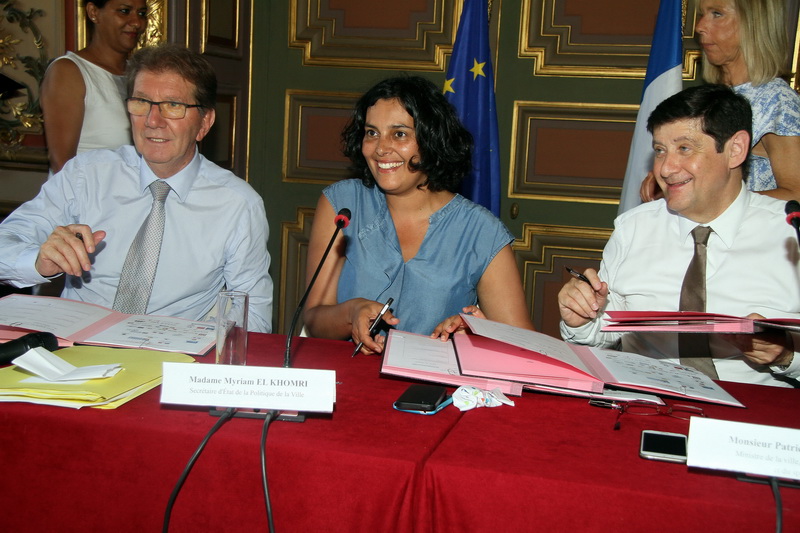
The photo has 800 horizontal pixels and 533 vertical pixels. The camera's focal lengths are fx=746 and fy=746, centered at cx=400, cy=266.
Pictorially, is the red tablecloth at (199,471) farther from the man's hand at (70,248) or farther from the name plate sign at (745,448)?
the man's hand at (70,248)

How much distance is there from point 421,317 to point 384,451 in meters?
1.04

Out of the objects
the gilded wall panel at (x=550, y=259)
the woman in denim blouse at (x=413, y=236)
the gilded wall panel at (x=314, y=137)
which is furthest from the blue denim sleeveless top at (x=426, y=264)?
the gilded wall panel at (x=314, y=137)

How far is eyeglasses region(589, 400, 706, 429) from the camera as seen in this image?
54.9 inches

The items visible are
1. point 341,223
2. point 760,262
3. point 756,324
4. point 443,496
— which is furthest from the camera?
point 760,262

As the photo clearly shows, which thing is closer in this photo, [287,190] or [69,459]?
[69,459]

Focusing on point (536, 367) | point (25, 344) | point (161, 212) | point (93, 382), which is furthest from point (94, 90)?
point (536, 367)

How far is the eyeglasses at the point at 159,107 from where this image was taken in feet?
6.89

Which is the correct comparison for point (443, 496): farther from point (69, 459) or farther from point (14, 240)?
point (14, 240)

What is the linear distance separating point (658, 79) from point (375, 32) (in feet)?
4.77

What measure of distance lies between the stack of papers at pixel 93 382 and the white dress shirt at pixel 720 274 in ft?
3.35

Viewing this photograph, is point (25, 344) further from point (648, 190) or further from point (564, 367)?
point (648, 190)

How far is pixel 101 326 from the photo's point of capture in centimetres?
171

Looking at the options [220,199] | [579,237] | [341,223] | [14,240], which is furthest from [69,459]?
[579,237]

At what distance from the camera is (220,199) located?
7.14ft
